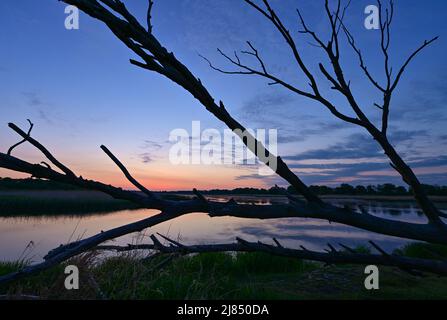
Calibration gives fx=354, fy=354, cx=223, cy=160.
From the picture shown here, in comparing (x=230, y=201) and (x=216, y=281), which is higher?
(x=230, y=201)

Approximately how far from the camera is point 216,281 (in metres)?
6.65

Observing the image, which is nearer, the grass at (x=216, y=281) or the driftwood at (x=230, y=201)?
the driftwood at (x=230, y=201)

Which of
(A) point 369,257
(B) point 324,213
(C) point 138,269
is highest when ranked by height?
(B) point 324,213

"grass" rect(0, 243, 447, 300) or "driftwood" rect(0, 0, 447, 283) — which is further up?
"driftwood" rect(0, 0, 447, 283)

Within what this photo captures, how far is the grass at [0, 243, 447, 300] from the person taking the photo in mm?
5043

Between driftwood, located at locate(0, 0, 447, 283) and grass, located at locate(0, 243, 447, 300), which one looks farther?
grass, located at locate(0, 243, 447, 300)

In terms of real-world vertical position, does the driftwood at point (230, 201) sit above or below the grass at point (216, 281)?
above

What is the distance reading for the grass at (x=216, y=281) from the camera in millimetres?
5043
